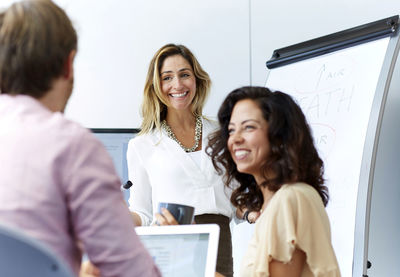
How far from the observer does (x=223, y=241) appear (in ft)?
8.09

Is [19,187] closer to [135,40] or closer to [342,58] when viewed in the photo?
[342,58]

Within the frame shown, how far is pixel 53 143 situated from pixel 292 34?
9.60 feet

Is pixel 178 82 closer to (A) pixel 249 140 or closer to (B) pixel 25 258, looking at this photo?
(A) pixel 249 140

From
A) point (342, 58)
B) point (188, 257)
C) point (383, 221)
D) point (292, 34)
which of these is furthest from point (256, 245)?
point (292, 34)

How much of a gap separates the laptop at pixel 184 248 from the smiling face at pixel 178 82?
3.92 feet

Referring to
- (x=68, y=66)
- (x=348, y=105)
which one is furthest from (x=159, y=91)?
(x=68, y=66)

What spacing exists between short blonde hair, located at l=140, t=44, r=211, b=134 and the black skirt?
0.45 meters

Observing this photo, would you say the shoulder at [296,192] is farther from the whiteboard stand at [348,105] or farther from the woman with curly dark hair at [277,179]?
the whiteboard stand at [348,105]

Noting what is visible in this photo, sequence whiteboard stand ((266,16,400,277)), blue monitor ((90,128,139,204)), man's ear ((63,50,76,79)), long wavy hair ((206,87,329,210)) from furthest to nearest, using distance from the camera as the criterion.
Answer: blue monitor ((90,128,139,204)) < whiteboard stand ((266,16,400,277)) < long wavy hair ((206,87,329,210)) < man's ear ((63,50,76,79))

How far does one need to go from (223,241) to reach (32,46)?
5.39 feet

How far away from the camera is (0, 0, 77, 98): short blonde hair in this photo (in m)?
0.96

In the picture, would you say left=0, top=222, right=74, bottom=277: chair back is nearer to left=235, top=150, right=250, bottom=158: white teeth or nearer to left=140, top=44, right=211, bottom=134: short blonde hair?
left=235, top=150, right=250, bottom=158: white teeth

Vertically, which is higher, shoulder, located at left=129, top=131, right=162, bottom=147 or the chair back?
the chair back

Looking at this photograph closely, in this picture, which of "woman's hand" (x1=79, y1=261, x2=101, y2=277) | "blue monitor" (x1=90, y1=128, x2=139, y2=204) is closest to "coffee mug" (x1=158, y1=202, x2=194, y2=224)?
"woman's hand" (x1=79, y1=261, x2=101, y2=277)
